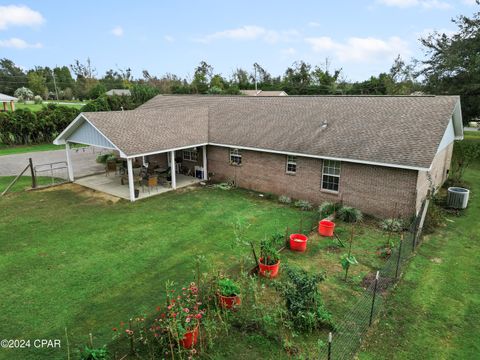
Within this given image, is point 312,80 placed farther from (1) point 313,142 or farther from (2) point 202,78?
(1) point 313,142

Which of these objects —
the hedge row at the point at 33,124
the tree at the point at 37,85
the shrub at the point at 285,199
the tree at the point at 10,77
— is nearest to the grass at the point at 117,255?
the shrub at the point at 285,199

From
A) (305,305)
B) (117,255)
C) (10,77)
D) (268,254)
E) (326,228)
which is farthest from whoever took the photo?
(10,77)

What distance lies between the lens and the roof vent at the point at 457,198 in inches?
598

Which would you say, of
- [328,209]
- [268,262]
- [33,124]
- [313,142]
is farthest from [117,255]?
[33,124]

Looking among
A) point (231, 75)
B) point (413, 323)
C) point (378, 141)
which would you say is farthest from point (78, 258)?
point (231, 75)

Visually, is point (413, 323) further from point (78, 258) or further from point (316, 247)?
point (78, 258)

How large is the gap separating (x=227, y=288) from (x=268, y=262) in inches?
84.2

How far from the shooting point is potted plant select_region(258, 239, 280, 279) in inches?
367

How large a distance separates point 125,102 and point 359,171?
3291 cm

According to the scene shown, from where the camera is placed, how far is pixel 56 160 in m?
25.3

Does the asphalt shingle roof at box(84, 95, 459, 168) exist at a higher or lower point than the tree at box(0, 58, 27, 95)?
lower

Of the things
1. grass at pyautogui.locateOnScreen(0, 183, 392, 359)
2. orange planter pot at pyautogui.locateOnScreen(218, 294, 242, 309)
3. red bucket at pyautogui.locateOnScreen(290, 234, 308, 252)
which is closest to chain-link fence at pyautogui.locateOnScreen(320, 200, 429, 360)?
grass at pyautogui.locateOnScreen(0, 183, 392, 359)

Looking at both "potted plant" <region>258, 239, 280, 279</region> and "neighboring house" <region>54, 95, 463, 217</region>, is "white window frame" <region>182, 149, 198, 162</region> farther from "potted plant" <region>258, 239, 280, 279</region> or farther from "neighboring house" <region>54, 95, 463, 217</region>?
"potted plant" <region>258, 239, 280, 279</region>

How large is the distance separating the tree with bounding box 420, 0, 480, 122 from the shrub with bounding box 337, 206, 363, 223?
2018cm
